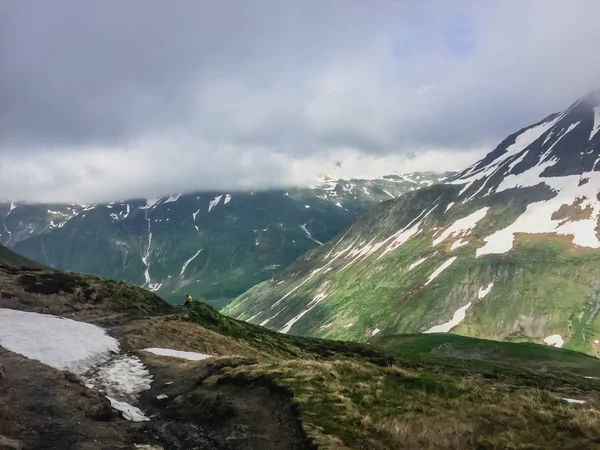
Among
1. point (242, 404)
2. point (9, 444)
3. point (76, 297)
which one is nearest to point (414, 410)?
point (242, 404)

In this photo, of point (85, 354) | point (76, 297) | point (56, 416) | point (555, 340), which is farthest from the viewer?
point (555, 340)

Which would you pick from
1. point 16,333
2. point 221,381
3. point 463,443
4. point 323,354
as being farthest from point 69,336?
point 323,354

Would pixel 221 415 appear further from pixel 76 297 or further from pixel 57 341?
pixel 76 297

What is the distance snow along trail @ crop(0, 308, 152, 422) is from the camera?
27523 mm

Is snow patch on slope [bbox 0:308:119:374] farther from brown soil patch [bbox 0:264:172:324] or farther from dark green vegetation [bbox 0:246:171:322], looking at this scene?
dark green vegetation [bbox 0:246:171:322]

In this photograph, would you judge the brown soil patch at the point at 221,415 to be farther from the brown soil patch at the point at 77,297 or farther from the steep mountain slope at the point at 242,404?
the brown soil patch at the point at 77,297

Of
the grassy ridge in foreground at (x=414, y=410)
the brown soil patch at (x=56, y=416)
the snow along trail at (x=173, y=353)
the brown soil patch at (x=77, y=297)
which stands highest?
the brown soil patch at (x=77, y=297)

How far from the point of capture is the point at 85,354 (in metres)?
33.0

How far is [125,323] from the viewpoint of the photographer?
172 feet

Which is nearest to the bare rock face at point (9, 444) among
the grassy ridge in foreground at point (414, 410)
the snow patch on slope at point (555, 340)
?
the grassy ridge in foreground at point (414, 410)

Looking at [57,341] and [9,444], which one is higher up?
[57,341]

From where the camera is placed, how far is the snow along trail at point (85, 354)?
1084 inches

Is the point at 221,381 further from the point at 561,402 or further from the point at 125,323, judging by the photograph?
the point at 125,323

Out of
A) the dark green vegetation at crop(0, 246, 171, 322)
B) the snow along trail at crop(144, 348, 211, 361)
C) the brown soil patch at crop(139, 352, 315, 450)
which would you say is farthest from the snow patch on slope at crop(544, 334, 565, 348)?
the brown soil patch at crop(139, 352, 315, 450)
